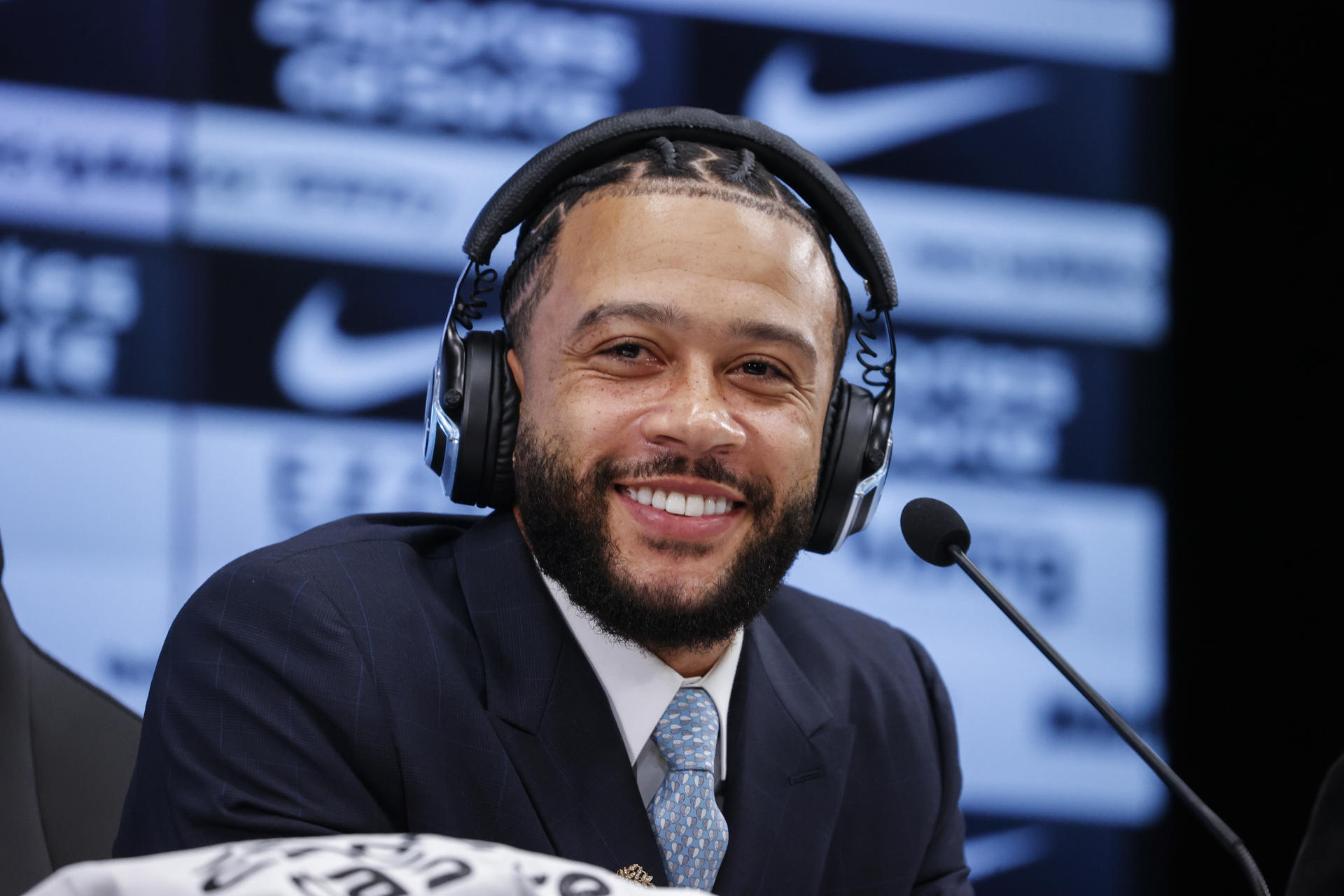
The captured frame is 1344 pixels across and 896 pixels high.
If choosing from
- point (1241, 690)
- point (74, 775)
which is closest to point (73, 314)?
point (74, 775)

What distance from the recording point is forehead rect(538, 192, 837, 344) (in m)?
1.39

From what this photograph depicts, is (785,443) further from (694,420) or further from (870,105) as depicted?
(870,105)

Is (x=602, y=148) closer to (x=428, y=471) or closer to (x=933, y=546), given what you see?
(x=933, y=546)

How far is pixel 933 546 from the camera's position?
1.29 m

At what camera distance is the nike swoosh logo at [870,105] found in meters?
2.91

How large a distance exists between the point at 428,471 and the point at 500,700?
1417 millimetres

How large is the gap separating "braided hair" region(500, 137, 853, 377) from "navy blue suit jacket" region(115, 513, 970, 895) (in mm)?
303

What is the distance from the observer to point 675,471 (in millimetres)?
1353

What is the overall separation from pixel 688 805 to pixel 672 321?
524mm

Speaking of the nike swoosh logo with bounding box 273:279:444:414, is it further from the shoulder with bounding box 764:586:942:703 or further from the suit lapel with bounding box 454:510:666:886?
the suit lapel with bounding box 454:510:666:886

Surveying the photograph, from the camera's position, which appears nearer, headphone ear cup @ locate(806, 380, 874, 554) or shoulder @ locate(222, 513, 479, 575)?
shoulder @ locate(222, 513, 479, 575)

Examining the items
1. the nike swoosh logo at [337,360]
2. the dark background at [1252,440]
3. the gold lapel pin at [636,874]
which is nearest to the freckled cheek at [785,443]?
the gold lapel pin at [636,874]

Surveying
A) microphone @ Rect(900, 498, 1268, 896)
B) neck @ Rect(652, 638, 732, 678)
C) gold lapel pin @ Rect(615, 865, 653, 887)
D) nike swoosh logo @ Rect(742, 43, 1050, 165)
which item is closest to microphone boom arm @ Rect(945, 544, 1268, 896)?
microphone @ Rect(900, 498, 1268, 896)

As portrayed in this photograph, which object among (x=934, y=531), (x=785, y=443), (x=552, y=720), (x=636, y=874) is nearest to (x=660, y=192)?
(x=785, y=443)
